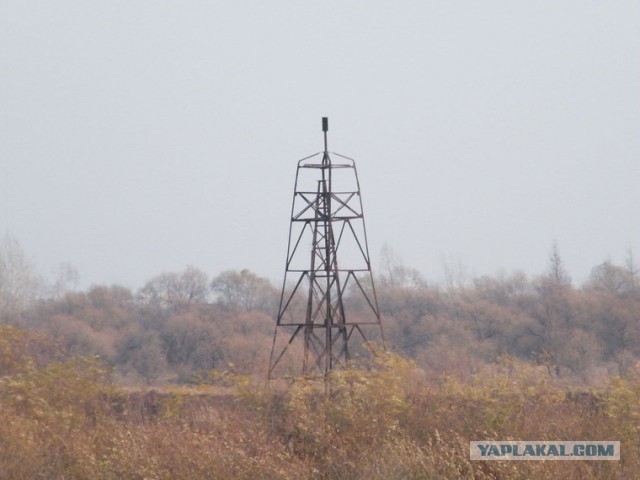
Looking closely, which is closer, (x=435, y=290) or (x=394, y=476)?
(x=394, y=476)

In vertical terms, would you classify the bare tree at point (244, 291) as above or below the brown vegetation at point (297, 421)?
above

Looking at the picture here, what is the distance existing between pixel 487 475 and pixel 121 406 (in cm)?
937

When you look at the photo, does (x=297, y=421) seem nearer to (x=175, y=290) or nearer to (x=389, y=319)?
(x=389, y=319)

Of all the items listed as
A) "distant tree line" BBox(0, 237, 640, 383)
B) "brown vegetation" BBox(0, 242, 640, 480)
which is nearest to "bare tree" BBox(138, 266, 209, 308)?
"distant tree line" BBox(0, 237, 640, 383)

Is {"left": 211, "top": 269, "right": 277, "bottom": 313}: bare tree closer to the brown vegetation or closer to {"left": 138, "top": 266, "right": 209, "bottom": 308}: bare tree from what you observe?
{"left": 138, "top": 266, "right": 209, "bottom": 308}: bare tree

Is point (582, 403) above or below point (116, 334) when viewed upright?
below

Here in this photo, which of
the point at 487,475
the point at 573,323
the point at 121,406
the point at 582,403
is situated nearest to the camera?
the point at 487,475

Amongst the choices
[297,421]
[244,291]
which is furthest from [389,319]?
[297,421]

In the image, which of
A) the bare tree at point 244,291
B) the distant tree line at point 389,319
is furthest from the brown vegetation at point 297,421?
the bare tree at point 244,291

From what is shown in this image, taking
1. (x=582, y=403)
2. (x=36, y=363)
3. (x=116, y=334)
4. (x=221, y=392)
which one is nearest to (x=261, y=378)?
(x=221, y=392)

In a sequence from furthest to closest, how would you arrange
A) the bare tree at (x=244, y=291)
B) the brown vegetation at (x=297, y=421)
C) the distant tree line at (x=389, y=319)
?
the bare tree at (x=244, y=291)
the distant tree line at (x=389, y=319)
the brown vegetation at (x=297, y=421)

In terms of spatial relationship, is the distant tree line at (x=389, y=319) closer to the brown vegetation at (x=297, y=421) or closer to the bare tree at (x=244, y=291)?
the bare tree at (x=244, y=291)

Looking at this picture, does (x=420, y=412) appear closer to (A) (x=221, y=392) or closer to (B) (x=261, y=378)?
(B) (x=261, y=378)

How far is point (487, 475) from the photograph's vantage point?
13242 mm
